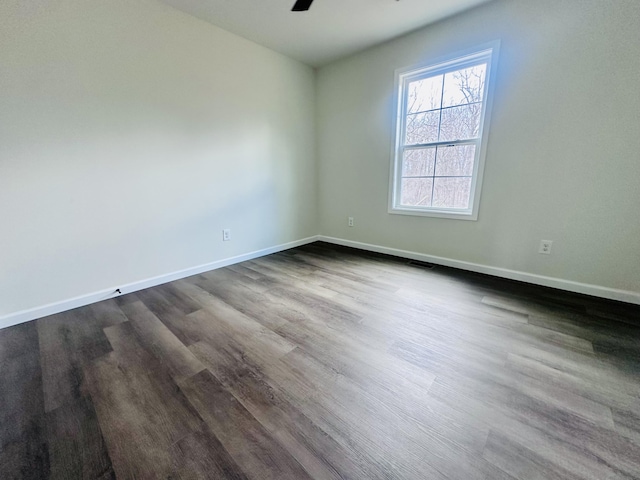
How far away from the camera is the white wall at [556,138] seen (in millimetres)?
1901

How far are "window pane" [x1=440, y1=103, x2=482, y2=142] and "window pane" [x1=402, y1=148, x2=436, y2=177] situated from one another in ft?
0.66

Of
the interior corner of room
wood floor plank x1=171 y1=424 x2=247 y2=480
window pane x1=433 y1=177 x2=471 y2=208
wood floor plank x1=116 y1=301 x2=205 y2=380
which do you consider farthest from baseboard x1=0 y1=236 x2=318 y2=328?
window pane x1=433 y1=177 x2=471 y2=208

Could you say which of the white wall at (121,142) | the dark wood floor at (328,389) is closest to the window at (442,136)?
the dark wood floor at (328,389)

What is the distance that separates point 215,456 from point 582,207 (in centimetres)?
303

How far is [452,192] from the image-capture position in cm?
281

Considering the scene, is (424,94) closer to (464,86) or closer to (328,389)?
(464,86)

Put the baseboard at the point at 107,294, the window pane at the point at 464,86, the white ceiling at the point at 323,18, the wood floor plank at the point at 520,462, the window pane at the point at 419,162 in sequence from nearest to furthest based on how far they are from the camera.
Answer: the wood floor plank at the point at 520,462, the baseboard at the point at 107,294, the white ceiling at the point at 323,18, the window pane at the point at 464,86, the window pane at the point at 419,162

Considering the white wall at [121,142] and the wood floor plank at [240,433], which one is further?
the white wall at [121,142]

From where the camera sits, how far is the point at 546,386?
4.20 feet

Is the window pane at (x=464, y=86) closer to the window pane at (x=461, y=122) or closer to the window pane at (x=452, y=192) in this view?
the window pane at (x=461, y=122)

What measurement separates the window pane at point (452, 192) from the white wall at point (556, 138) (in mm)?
174

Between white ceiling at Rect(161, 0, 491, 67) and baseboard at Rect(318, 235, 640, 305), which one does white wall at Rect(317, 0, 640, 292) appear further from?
white ceiling at Rect(161, 0, 491, 67)

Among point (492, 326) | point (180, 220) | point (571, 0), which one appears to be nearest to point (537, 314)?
point (492, 326)

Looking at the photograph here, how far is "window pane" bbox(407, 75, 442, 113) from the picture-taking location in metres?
2.76
